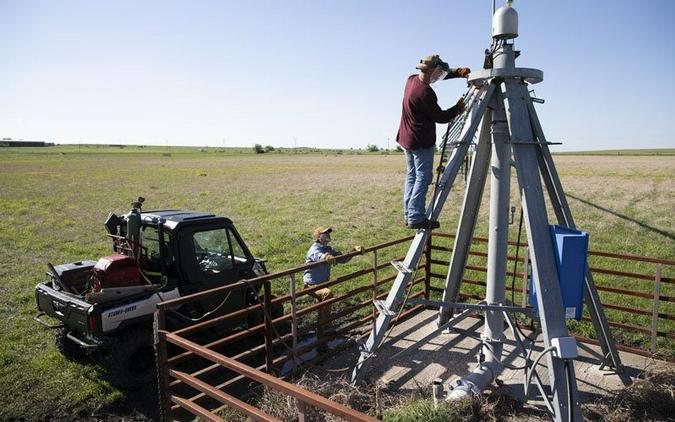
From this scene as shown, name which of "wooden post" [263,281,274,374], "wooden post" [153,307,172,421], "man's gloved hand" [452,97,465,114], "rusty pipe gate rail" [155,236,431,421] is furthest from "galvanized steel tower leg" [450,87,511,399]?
"wooden post" [153,307,172,421]

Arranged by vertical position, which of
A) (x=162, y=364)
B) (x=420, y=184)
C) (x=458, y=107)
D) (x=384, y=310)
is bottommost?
(x=162, y=364)

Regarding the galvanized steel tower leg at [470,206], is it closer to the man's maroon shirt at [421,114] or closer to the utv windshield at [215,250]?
the man's maroon shirt at [421,114]

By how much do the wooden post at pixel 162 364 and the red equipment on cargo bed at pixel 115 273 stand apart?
2.25m

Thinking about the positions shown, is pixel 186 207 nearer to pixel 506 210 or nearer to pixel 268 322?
pixel 268 322

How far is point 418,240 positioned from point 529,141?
58.2 inches

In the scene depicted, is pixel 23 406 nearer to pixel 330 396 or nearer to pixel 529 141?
pixel 330 396

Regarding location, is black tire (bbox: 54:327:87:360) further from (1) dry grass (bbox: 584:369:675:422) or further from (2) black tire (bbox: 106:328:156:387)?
(1) dry grass (bbox: 584:369:675:422)

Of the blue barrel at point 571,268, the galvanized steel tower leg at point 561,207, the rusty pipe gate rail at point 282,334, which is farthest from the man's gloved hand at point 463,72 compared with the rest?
the rusty pipe gate rail at point 282,334

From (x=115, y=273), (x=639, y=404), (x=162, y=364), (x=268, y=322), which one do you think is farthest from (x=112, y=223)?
(x=639, y=404)

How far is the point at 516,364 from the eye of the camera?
5953 mm

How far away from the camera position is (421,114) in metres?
4.82

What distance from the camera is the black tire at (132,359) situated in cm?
594

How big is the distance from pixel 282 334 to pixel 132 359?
235 centimetres

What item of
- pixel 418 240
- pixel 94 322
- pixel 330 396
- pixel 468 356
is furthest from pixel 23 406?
pixel 468 356
